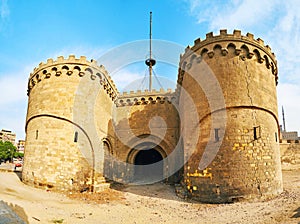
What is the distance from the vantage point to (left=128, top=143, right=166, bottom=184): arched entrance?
17672mm

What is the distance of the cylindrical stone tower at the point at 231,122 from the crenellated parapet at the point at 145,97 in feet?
18.5

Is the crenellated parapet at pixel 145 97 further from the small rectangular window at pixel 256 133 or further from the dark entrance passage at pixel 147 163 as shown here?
the small rectangular window at pixel 256 133

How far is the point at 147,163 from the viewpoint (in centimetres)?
2175

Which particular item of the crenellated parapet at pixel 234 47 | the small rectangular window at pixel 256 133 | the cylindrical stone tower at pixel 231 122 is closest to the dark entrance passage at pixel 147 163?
the cylindrical stone tower at pixel 231 122

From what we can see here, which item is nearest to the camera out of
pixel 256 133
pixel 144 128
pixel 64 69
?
pixel 256 133

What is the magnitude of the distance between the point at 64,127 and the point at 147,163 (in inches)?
441

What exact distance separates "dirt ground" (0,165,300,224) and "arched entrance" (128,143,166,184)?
234 inches

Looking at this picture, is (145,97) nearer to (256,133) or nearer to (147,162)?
(147,162)

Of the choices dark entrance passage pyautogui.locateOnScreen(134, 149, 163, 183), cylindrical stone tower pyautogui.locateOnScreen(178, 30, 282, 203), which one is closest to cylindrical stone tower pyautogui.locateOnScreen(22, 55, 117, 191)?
dark entrance passage pyautogui.locateOnScreen(134, 149, 163, 183)

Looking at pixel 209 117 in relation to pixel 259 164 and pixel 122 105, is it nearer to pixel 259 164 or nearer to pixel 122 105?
pixel 259 164

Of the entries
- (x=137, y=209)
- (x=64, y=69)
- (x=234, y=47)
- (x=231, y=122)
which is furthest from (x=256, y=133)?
(x=64, y=69)

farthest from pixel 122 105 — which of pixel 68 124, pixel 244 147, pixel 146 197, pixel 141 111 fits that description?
pixel 244 147

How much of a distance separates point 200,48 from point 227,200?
776 cm

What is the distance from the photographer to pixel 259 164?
9828 millimetres
